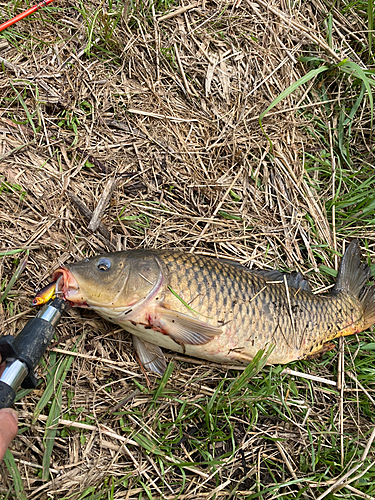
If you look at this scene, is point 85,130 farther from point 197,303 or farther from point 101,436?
point 101,436

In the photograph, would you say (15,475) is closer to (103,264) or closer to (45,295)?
(45,295)

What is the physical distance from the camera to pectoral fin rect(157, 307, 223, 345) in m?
2.29

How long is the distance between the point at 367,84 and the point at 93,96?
7.43 feet

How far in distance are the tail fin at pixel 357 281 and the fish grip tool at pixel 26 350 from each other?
213 centimetres

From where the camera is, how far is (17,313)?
2.35m

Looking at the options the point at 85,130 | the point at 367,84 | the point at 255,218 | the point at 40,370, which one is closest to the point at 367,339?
the point at 255,218

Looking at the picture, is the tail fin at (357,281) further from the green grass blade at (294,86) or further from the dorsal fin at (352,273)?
the green grass blade at (294,86)

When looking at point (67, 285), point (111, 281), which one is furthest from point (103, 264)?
point (67, 285)

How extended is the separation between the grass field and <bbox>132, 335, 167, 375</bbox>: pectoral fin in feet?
0.23

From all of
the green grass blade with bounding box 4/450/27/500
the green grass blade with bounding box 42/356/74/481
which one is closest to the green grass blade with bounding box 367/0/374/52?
the green grass blade with bounding box 42/356/74/481

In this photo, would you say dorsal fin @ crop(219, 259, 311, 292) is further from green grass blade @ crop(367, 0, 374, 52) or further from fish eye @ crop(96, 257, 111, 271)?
green grass blade @ crop(367, 0, 374, 52)

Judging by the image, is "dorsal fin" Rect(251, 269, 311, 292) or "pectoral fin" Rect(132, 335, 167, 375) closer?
"pectoral fin" Rect(132, 335, 167, 375)

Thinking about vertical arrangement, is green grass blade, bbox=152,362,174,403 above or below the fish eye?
below

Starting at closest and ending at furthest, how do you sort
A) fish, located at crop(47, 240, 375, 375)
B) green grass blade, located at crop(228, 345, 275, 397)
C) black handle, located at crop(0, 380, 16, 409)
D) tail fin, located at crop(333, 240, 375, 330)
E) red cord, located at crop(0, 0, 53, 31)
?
black handle, located at crop(0, 380, 16, 409) → fish, located at crop(47, 240, 375, 375) → green grass blade, located at crop(228, 345, 275, 397) → red cord, located at crop(0, 0, 53, 31) → tail fin, located at crop(333, 240, 375, 330)
